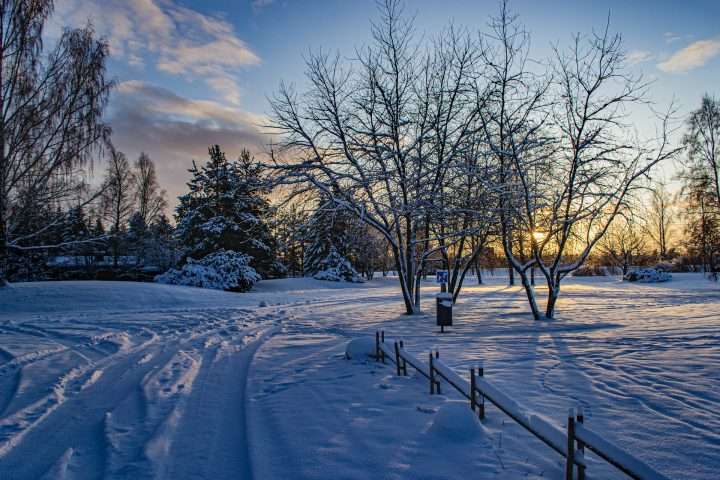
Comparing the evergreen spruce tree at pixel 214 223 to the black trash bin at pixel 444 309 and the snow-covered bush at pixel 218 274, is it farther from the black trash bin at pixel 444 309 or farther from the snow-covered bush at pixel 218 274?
the black trash bin at pixel 444 309

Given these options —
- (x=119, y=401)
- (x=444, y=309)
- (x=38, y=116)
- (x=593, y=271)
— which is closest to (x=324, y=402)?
Result: (x=119, y=401)

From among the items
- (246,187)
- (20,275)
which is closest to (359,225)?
(246,187)

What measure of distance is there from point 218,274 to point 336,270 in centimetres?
1386

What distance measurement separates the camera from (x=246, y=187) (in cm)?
1273

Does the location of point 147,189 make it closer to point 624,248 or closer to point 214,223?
point 214,223

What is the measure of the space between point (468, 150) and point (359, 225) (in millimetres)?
4481

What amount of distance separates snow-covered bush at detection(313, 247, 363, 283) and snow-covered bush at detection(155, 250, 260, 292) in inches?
364

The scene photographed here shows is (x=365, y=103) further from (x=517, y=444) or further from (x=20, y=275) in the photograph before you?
(x=20, y=275)

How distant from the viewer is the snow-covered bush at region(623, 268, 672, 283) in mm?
32406

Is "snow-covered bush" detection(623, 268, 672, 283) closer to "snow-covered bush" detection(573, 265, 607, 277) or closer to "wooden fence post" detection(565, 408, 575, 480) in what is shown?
"snow-covered bush" detection(573, 265, 607, 277)

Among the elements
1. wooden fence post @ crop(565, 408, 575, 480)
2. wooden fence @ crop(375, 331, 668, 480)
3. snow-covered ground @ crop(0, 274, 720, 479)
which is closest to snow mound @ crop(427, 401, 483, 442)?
snow-covered ground @ crop(0, 274, 720, 479)

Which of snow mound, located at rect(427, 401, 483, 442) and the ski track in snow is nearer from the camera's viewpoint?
the ski track in snow

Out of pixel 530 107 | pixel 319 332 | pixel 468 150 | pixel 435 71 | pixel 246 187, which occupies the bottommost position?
pixel 319 332

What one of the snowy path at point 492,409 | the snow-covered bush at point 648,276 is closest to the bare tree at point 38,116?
the snowy path at point 492,409
